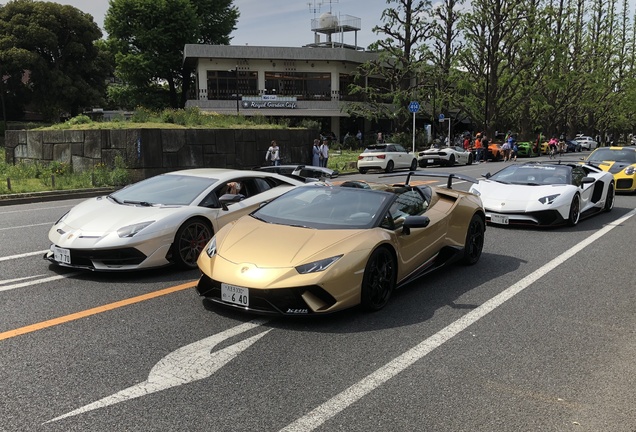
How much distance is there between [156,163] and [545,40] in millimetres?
33590

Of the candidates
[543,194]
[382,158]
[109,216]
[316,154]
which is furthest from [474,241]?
[382,158]

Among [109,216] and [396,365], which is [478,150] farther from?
[396,365]

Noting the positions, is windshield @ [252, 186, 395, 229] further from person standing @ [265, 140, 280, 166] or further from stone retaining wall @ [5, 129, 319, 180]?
person standing @ [265, 140, 280, 166]

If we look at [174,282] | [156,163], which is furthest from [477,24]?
[174,282]

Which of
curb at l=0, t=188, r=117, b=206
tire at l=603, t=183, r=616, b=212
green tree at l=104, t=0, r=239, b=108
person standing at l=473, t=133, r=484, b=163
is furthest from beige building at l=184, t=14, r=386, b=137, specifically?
tire at l=603, t=183, r=616, b=212

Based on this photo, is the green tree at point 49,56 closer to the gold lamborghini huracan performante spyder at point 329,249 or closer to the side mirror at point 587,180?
the side mirror at point 587,180

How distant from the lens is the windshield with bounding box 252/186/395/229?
539 cm

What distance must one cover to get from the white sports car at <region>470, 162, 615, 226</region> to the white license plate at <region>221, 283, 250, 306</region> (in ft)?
21.8

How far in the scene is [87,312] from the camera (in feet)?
16.1

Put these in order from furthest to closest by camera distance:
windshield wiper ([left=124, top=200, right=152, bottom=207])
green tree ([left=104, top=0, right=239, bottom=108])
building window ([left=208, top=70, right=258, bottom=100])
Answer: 1. green tree ([left=104, top=0, right=239, bottom=108])
2. building window ([left=208, top=70, right=258, bottom=100])
3. windshield wiper ([left=124, top=200, right=152, bottom=207])

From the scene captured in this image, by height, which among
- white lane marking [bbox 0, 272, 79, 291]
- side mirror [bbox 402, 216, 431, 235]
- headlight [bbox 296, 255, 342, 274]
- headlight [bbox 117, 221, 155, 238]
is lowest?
white lane marking [bbox 0, 272, 79, 291]

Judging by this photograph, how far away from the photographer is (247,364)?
12.7 ft

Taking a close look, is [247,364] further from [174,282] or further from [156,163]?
[156,163]

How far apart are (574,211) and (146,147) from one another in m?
14.9
